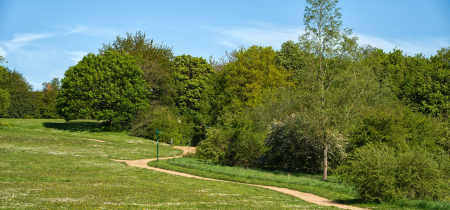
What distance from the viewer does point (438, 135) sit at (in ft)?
87.3

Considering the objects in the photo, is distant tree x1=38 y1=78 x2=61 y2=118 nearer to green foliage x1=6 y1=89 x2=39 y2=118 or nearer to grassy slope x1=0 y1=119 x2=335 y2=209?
green foliage x1=6 y1=89 x2=39 y2=118

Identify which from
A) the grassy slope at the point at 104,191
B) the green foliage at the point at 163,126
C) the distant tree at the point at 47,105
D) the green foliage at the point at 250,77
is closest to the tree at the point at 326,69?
the grassy slope at the point at 104,191

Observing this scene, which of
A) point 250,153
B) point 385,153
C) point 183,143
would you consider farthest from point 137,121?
point 385,153

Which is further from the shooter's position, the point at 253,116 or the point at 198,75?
the point at 198,75

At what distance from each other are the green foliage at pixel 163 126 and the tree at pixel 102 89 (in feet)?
5.81

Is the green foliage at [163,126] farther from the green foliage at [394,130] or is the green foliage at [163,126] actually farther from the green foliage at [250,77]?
the green foliage at [394,130]

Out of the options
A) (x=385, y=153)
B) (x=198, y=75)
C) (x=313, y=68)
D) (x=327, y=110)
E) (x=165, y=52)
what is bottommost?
(x=385, y=153)

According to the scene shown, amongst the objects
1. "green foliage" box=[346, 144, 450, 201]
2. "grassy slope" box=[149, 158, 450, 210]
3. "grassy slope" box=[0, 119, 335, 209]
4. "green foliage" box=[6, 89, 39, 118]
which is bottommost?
"grassy slope" box=[149, 158, 450, 210]

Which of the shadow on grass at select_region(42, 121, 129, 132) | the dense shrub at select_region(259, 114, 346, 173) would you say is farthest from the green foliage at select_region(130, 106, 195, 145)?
the dense shrub at select_region(259, 114, 346, 173)

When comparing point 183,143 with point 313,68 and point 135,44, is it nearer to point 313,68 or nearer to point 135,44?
point 135,44

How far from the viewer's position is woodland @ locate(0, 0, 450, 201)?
1670 centimetres

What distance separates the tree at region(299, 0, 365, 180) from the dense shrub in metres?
0.66

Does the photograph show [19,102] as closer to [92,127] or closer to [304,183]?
[92,127]

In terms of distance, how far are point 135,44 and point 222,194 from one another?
5510 cm
